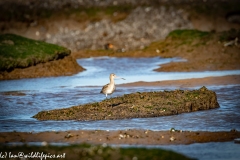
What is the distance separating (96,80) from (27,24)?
25.1 m

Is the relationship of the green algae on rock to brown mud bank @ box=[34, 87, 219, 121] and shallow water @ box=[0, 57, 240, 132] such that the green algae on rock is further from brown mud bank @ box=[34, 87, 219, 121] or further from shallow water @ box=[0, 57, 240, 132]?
brown mud bank @ box=[34, 87, 219, 121]

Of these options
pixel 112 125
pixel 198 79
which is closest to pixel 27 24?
pixel 198 79

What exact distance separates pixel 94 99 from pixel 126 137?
23.0 ft

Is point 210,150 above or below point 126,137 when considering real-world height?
below

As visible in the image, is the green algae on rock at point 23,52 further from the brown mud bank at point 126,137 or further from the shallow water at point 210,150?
the shallow water at point 210,150

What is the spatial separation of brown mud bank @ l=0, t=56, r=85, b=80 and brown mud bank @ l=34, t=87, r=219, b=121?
1072cm

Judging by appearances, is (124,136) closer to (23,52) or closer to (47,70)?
(47,70)

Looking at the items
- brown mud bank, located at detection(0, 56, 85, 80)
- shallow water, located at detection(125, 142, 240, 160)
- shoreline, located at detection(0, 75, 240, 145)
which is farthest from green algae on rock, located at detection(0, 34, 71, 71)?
shallow water, located at detection(125, 142, 240, 160)

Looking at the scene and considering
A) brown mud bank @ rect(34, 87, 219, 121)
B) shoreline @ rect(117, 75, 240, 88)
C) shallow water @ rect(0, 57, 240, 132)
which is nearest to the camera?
shallow water @ rect(0, 57, 240, 132)

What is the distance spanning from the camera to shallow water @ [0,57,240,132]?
16047mm

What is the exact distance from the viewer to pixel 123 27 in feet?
156

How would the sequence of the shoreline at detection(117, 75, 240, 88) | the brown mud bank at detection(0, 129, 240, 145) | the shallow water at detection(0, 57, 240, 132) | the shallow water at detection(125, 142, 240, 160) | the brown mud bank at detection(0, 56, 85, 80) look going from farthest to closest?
the brown mud bank at detection(0, 56, 85, 80) < the shoreline at detection(117, 75, 240, 88) < the shallow water at detection(0, 57, 240, 132) < the brown mud bank at detection(0, 129, 240, 145) < the shallow water at detection(125, 142, 240, 160)

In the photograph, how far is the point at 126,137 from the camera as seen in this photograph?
14195 millimetres

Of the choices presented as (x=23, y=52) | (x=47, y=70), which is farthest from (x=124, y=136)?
(x=23, y=52)
